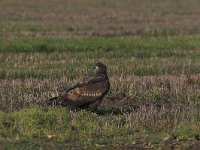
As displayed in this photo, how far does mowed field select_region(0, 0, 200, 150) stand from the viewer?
9398mm

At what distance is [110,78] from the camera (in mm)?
14859

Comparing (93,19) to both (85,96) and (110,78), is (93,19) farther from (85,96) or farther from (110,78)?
(85,96)

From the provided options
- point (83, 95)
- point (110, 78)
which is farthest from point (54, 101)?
point (110, 78)

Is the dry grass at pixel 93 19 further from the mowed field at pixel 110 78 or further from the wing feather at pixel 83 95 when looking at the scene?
the wing feather at pixel 83 95

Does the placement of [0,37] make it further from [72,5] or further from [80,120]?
[72,5]

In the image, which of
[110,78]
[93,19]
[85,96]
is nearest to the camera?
[85,96]

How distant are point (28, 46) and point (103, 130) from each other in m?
11.0

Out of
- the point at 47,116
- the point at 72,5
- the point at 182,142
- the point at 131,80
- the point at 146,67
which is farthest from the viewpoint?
the point at 72,5

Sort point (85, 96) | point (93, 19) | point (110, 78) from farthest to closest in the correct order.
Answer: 1. point (93, 19)
2. point (110, 78)
3. point (85, 96)

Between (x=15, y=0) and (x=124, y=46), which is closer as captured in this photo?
(x=124, y=46)

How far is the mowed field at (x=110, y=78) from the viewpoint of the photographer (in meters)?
9.40

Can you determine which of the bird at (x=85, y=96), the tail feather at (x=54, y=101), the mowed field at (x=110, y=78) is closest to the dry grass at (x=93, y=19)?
the mowed field at (x=110, y=78)

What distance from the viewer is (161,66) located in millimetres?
17203

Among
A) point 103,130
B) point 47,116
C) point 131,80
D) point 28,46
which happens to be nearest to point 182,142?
point 103,130
